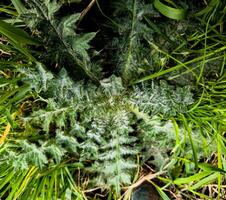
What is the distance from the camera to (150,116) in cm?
119

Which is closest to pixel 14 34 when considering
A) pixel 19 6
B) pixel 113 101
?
pixel 19 6

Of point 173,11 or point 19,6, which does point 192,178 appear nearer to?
point 173,11

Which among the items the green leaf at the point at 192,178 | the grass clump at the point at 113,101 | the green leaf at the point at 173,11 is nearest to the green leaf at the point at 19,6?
the grass clump at the point at 113,101

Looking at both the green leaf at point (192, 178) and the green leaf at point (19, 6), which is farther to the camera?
the green leaf at point (192, 178)

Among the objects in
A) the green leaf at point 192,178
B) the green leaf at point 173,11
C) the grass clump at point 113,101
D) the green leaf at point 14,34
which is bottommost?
the green leaf at point 192,178

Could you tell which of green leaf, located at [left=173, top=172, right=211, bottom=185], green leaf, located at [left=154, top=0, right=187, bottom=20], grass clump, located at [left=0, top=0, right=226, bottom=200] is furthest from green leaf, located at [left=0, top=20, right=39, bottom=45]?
green leaf, located at [left=173, top=172, right=211, bottom=185]

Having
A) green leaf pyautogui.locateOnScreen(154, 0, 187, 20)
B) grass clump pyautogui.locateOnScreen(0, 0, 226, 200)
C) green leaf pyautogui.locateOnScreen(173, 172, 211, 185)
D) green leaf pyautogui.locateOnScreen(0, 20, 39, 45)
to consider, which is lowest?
green leaf pyautogui.locateOnScreen(173, 172, 211, 185)

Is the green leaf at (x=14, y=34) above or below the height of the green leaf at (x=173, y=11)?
above

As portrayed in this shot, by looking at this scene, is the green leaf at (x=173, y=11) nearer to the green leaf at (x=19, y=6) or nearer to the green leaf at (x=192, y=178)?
the green leaf at (x=19, y=6)

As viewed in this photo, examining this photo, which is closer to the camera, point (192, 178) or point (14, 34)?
point (14, 34)

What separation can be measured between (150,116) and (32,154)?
15.5 inches

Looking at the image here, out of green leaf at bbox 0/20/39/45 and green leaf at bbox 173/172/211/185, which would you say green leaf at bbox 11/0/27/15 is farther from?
green leaf at bbox 173/172/211/185

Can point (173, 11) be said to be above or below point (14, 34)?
below

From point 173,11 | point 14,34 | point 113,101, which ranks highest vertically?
point 14,34
